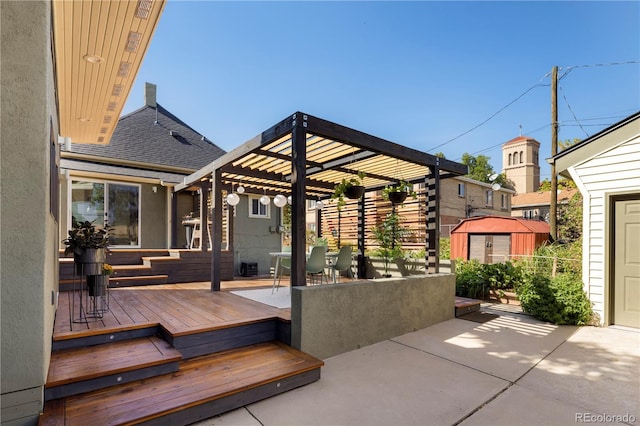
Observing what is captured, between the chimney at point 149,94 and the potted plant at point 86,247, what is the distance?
1006cm

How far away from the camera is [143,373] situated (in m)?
2.77

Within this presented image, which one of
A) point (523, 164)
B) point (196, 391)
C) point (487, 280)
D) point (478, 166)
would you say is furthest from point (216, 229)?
point (523, 164)

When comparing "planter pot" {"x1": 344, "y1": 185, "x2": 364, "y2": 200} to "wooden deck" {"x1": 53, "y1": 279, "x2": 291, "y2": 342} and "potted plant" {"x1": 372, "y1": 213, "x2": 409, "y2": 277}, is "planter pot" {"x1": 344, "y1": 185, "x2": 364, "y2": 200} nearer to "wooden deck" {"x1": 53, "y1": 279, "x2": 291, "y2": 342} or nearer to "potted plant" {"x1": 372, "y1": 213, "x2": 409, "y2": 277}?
"wooden deck" {"x1": 53, "y1": 279, "x2": 291, "y2": 342}

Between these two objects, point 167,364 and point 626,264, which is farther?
point 626,264

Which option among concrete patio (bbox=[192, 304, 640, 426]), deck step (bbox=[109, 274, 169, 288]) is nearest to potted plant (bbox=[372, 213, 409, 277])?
concrete patio (bbox=[192, 304, 640, 426])

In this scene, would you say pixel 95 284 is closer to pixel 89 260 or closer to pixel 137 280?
pixel 89 260

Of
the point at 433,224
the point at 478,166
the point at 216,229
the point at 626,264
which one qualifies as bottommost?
the point at 626,264

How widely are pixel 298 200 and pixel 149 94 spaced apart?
11152 millimetres

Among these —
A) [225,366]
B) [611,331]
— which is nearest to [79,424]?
[225,366]

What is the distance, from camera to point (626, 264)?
16.4ft

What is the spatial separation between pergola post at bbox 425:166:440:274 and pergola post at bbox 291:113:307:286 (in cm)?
289

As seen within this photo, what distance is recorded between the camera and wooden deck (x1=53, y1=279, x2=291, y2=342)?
10.8 feet


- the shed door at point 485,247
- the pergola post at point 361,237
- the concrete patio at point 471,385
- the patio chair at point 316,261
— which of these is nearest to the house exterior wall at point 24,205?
the concrete patio at point 471,385

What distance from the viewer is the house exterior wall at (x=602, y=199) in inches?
194
